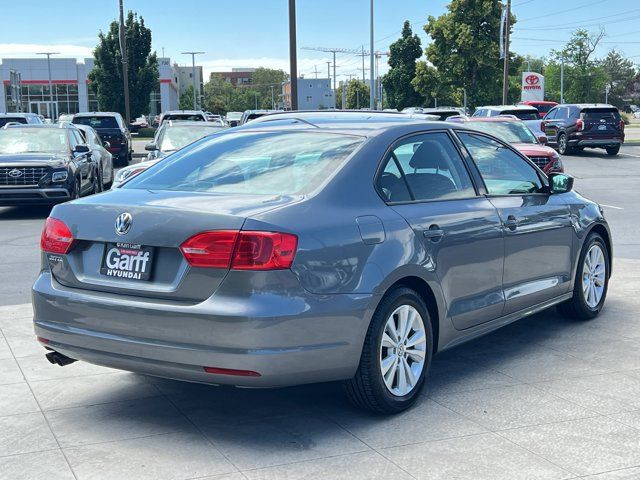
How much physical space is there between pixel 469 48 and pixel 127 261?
51960 millimetres

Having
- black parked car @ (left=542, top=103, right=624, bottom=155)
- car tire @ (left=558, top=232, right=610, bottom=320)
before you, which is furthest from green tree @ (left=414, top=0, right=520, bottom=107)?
car tire @ (left=558, top=232, right=610, bottom=320)

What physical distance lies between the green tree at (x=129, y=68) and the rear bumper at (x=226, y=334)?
5949 cm

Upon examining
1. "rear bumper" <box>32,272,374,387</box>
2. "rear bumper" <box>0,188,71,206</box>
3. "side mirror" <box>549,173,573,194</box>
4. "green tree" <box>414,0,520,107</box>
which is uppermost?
"green tree" <box>414,0,520,107</box>

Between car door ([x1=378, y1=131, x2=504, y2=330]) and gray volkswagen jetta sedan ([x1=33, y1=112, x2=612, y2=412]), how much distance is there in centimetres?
1

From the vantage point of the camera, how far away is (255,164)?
5.15 m

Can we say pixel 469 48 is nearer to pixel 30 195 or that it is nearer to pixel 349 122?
pixel 30 195

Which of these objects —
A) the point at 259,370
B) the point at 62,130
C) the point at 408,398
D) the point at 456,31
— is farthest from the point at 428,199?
the point at 456,31

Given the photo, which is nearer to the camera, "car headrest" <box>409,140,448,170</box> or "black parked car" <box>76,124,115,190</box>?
"car headrest" <box>409,140,448,170</box>

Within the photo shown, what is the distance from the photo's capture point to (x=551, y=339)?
6.59 meters

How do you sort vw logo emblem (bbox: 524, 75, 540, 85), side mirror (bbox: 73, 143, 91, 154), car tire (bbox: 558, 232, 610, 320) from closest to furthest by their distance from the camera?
car tire (bbox: 558, 232, 610, 320), side mirror (bbox: 73, 143, 91, 154), vw logo emblem (bbox: 524, 75, 540, 85)

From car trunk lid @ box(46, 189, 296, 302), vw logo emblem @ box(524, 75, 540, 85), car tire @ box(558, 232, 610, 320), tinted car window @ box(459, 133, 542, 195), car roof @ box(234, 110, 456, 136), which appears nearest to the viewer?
car trunk lid @ box(46, 189, 296, 302)

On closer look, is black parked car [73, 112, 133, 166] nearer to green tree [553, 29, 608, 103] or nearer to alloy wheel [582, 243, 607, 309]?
alloy wheel [582, 243, 607, 309]

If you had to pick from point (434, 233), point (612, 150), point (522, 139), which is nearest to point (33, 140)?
point (522, 139)

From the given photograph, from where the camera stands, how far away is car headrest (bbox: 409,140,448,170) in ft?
17.9
